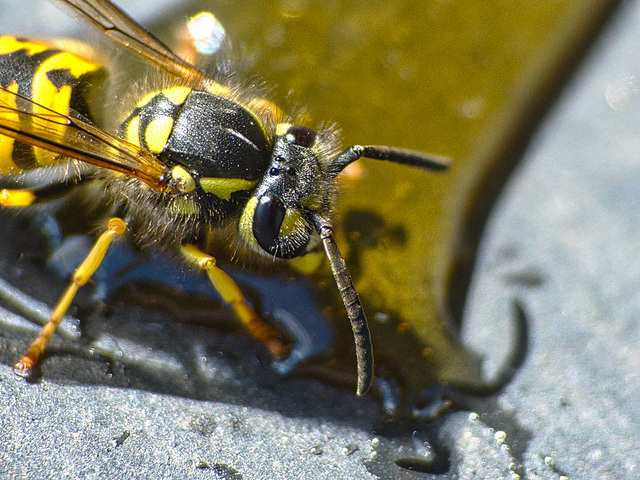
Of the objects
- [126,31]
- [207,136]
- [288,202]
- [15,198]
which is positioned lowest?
[15,198]

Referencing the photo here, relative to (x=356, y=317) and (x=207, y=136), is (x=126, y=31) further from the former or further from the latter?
(x=356, y=317)

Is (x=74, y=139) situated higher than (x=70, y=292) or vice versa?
(x=74, y=139)

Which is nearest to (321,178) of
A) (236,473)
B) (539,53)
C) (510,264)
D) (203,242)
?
(203,242)

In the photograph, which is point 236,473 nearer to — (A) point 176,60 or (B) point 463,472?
(B) point 463,472

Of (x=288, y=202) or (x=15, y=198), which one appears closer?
(x=288, y=202)

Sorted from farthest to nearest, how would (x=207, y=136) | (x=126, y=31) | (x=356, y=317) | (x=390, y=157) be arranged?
(x=126, y=31)
(x=390, y=157)
(x=207, y=136)
(x=356, y=317)

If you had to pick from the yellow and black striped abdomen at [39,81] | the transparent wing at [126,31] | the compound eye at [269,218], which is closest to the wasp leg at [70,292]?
the yellow and black striped abdomen at [39,81]

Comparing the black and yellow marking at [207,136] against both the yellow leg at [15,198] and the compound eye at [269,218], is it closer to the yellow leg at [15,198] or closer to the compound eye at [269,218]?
the compound eye at [269,218]

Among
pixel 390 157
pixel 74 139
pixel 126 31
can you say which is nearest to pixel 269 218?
pixel 390 157

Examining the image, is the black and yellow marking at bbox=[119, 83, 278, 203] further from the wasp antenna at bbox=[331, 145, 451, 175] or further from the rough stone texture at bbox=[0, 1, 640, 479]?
the rough stone texture at bbox=[0, 1, 640, 479]
